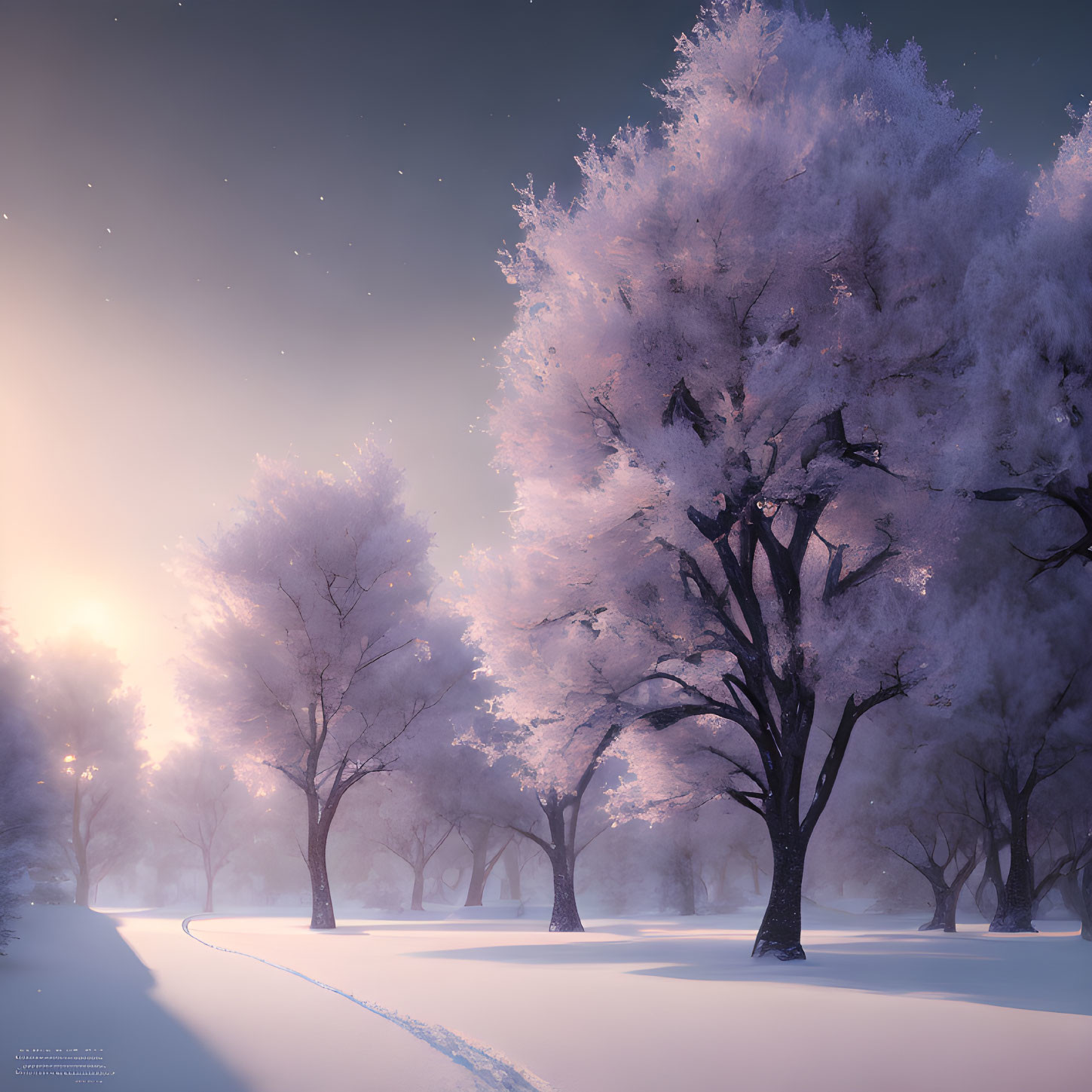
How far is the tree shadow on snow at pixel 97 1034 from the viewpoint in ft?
14.5

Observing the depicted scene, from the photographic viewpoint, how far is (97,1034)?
5.53 m

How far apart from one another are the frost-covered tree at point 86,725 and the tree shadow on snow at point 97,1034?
35.1 m

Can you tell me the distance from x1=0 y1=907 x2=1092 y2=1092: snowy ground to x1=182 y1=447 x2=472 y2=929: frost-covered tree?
32.9ft

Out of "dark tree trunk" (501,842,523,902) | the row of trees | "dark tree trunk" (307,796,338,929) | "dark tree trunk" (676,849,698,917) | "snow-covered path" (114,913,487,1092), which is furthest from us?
"dark tree trunk" (501,842,523,902)

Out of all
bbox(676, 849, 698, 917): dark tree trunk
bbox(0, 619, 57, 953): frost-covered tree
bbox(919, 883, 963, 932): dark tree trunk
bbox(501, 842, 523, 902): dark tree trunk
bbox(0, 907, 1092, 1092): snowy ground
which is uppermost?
bbox(0, 619, 57, 953): frost-covered tree

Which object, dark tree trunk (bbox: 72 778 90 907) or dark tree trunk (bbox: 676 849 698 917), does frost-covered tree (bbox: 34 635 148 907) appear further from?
dark tree trunk (bbox: 676 849 698 917)

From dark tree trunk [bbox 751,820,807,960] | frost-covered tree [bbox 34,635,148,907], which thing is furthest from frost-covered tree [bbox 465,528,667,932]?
frost-covered tree [bbox 34,635,148,907]

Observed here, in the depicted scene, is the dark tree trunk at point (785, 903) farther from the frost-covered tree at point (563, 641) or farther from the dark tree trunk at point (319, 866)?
the dark tree trunk at point (319, 866)

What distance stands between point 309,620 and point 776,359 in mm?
14960

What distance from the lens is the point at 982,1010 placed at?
7000 mm

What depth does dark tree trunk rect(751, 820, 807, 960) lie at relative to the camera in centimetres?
1195


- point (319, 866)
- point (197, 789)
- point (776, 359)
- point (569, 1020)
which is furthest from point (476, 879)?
point (569, 1020)

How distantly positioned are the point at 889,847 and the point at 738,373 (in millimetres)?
21027

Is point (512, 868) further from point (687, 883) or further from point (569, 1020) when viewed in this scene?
point (569, 1020)
